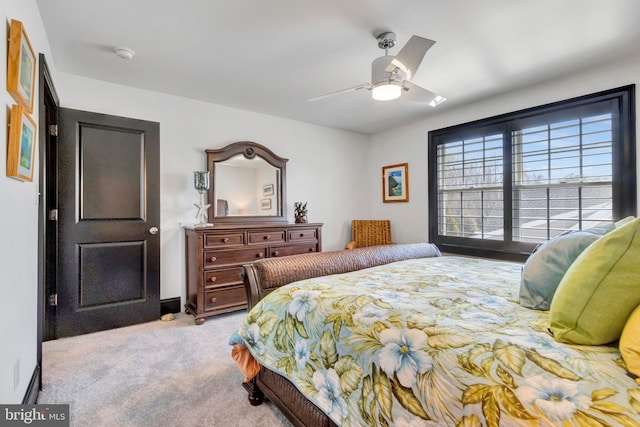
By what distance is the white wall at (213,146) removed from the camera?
10.3 feet

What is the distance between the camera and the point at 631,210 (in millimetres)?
2633

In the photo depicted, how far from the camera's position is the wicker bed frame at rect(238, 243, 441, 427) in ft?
4.65

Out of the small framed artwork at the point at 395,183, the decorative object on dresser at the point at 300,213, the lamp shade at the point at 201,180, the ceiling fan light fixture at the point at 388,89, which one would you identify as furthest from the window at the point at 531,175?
the lamp shade at the point at 201,180

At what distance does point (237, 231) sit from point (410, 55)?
2.37 meters

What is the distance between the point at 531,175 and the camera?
10.8 feet

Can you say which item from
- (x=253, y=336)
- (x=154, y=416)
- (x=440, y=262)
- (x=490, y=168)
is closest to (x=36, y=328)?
(x=154, y=416)

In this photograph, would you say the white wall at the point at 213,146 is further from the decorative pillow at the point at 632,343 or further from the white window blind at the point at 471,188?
the decorative pillow at the point at 632,343

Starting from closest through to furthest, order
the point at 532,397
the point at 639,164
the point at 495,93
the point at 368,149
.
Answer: the point at 532,397, the point at 639,164, the point at 495,93, the point at 368,149

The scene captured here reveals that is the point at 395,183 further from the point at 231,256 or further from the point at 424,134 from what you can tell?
the point at 231,256

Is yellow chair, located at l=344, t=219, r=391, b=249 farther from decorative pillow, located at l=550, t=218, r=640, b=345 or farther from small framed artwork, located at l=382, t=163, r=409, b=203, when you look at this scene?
decorative pillow, located at l=550, t=218, r=640, b=345

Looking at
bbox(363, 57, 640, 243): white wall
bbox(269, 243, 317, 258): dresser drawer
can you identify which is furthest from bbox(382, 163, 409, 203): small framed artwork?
bbox(269, 243, 317, 258): dresser drawer

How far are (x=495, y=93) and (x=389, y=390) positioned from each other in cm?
351

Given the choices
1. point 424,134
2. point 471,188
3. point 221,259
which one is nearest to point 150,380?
point 221,259

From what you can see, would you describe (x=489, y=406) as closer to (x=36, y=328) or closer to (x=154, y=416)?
(x=154, y=416)
